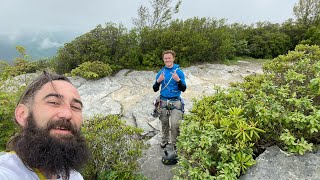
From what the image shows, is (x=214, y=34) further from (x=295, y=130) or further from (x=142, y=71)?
(x=295, y=130)

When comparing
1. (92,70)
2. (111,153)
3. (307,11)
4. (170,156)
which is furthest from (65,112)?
(307,11)

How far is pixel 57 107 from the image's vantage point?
7.72 ft

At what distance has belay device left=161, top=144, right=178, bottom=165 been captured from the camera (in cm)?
614

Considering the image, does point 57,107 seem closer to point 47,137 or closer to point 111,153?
point 47,137

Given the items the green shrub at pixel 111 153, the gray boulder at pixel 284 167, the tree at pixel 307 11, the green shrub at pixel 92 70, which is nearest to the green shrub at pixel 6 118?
the green shrub at pixel 111 153

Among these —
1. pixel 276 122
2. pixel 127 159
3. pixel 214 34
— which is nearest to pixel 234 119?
pixel 276 122

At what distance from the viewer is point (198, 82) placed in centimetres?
1177

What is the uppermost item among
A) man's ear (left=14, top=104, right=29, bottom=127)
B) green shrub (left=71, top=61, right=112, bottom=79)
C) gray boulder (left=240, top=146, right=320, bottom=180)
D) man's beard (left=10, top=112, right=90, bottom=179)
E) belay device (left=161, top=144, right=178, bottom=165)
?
man's ear (left=14, top=104, right=29, bottom=127)

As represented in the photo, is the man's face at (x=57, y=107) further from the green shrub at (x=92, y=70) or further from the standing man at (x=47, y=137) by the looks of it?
the green shrub at (x=92, y=70)

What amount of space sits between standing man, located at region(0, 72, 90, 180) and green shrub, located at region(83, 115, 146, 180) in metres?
2.92

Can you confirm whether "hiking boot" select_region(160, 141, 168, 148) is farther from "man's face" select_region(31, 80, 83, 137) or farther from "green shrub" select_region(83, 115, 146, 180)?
"man's face" select_region(31, 80, 83, 137)

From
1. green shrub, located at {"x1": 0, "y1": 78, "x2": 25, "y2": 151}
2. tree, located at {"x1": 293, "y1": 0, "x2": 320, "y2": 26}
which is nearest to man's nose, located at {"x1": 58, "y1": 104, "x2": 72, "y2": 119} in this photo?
green shrub, located at {"x1": 0, "y1": 78, "x2": 25, "y2": 151}

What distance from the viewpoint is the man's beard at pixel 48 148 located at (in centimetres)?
216

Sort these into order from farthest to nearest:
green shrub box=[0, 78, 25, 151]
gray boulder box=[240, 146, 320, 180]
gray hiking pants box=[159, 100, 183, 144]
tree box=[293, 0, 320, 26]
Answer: tree box=[293, 0, 320, 26] → green shrub box=[0, 78, 25, 151] → gray hiking pants box=[159, 100, 183, 144] → gray boulder box=[240, 146, 320, 180]
